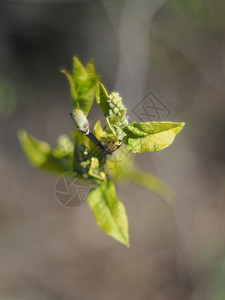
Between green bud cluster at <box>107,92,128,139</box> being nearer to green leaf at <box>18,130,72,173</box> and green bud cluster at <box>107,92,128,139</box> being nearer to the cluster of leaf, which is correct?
the cluster of leaf

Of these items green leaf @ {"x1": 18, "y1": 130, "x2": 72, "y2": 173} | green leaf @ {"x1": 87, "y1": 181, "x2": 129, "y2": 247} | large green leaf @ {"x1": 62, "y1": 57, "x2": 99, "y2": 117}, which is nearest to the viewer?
large green leaf @ {"x1": 62, "y1": 57, "x2": 99, "y2": 117}

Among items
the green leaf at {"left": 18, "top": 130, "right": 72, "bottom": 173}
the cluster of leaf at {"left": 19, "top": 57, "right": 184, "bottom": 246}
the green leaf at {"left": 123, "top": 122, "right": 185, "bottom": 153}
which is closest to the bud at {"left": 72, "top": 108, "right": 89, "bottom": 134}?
the cluster of leaf at {"left": 19, "top": 57, "right": 184, "bottom": 246}

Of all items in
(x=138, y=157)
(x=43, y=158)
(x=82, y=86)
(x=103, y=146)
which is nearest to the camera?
(x=82, y=86)

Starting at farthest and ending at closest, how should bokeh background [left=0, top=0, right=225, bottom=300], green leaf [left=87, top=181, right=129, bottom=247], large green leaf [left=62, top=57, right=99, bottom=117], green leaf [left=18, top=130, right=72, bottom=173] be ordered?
bokeh background [left=0, top=0, right=225, bottom=300] → green leaf [left=18, top=130, right=72, bottom=173] → green leaf [left=87, top=181, right=129, bottom=247] → large green leaf [left=62, top=57, right=99, bottom=117]

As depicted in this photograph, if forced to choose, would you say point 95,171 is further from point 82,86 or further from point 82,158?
point 82,86

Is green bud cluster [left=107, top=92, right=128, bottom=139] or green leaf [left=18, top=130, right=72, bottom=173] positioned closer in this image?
green bud cluster [left=107, top=92, right=128, bottom=139]

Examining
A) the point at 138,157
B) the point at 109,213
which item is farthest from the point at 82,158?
the point at 138,157
